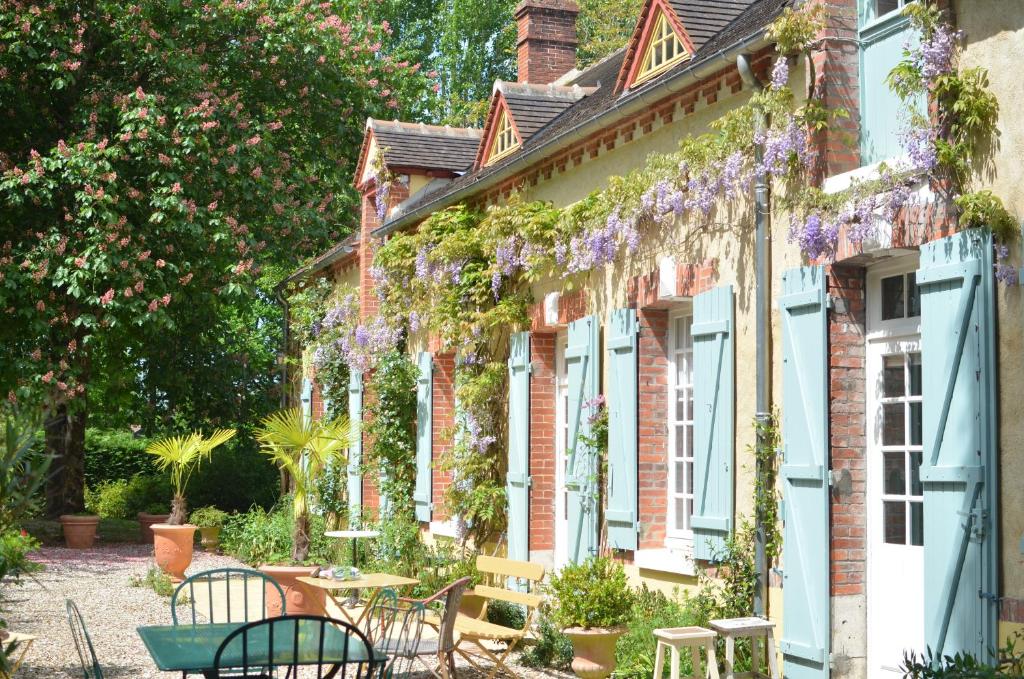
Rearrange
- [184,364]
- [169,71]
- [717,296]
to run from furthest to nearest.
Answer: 1. [184,364]
2. [169,71]
3. [717,296]

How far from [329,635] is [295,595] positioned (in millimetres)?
4985

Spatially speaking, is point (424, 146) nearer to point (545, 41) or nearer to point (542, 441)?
point (545, 41)

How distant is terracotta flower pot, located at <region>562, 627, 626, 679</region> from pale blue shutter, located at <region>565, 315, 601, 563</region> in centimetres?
124

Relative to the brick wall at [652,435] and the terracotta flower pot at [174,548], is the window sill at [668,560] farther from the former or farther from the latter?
the terracotta flower pot at [174,548]

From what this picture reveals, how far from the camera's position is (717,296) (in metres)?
7.88

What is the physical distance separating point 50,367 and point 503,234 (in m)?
7.68

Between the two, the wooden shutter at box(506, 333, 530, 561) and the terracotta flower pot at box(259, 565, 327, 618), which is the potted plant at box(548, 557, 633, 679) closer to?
the wooden shutter at box(506, 333, 530, 561)

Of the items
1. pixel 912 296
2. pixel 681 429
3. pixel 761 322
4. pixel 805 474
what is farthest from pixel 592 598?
pixel 912 296

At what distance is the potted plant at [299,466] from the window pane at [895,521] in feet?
17.0

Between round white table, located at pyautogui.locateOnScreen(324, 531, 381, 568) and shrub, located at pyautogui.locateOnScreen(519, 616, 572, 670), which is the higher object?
round white table, located at pyautogui.locateOnScreen(324, 531, 381, 568)

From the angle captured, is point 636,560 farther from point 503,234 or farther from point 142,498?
point 142,498

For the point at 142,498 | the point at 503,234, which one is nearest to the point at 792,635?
the point at 503,234

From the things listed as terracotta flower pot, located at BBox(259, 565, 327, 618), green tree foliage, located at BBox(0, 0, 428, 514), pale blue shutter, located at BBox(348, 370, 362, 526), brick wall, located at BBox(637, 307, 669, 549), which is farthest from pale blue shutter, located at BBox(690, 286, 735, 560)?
green tree foliage, located at BBox(0, 0, 428, 514)

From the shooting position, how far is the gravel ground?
29.6 ft
